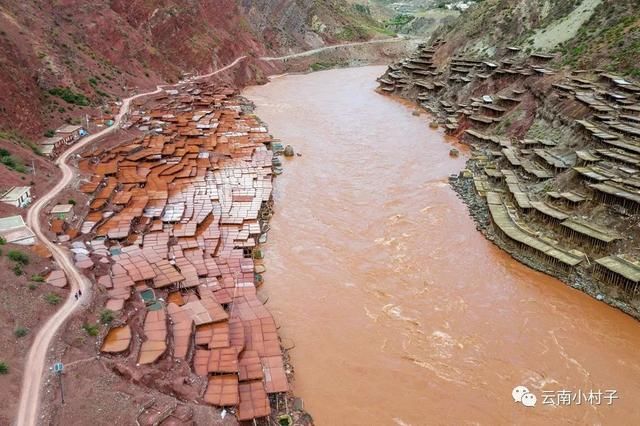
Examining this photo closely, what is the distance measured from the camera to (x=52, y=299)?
615 inches

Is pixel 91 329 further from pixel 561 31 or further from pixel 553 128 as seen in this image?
pixel 561 31

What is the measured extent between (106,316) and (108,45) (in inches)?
1590

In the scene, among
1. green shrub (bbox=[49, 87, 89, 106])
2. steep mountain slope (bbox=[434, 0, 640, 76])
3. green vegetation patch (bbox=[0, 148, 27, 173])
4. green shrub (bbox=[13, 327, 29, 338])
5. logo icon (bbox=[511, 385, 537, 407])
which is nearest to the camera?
green shrub (bbox=[13, 327, 29, 338])

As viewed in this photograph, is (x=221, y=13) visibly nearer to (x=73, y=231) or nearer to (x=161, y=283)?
(x=73, y=231)

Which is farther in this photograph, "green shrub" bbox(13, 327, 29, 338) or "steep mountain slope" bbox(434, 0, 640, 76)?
"steep mountain slope" bbox(434, 0, 640, 76)

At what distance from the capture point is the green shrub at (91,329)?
14846 millimetres

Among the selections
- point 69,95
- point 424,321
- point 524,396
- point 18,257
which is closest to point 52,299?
point 18,257

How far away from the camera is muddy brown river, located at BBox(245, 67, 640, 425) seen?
1544cm

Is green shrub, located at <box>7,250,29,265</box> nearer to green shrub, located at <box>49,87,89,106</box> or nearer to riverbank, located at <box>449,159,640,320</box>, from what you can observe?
riverbank, located at <box>449,159,640,320</box>

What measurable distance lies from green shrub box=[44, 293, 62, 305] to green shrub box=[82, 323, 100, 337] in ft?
→ 4.57

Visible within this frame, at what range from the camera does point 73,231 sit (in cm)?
2162

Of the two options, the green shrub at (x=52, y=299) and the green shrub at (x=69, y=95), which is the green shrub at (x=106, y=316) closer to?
the green shrub at (x=52, y=299)

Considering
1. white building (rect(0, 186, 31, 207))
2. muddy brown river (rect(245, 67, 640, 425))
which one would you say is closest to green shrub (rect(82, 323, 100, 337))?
muddy brown river (rect(245, 67, 640, 425))

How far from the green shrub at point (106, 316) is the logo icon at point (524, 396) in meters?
12.5
